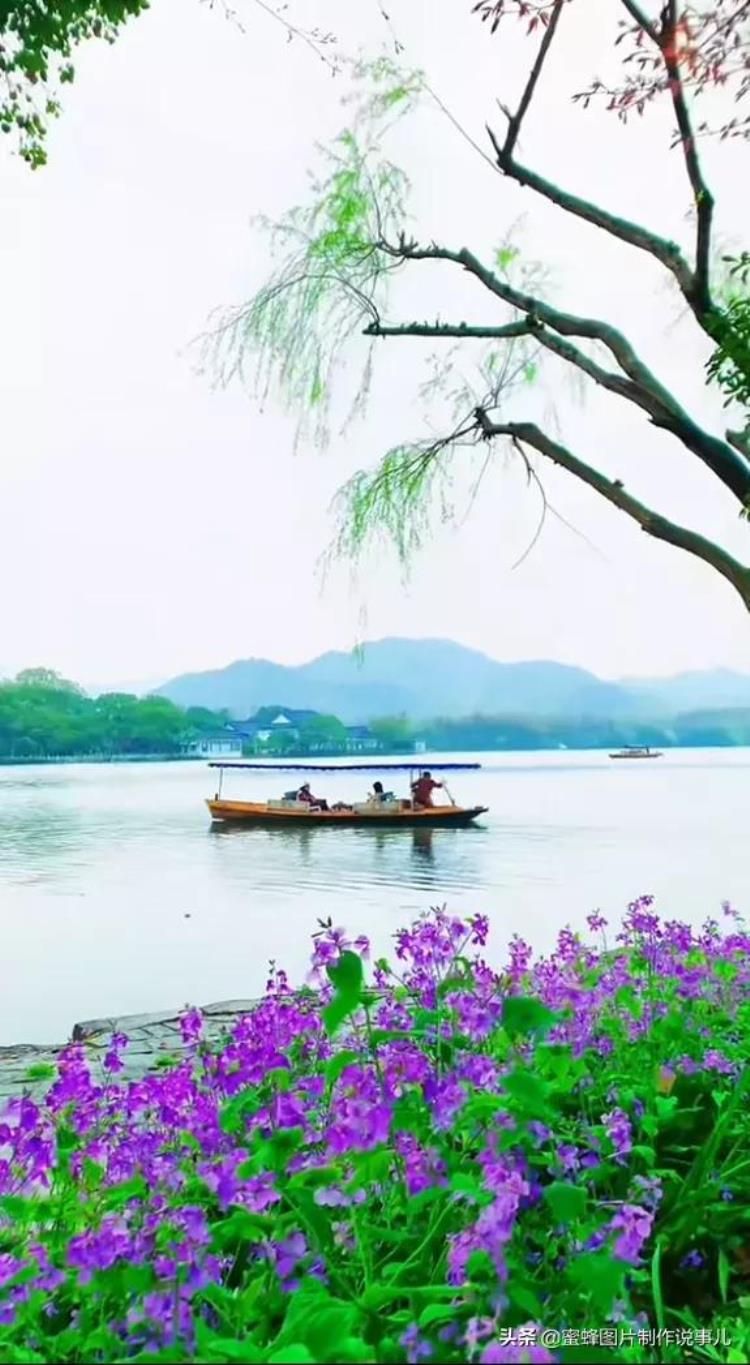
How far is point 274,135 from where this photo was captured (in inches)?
173

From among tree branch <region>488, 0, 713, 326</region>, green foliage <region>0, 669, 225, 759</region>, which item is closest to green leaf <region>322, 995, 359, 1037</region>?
tree branch <region>488, 0, 713, 326</region>

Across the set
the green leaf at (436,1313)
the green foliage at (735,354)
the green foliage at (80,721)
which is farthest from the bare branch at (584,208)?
the green foliage at (80,721)

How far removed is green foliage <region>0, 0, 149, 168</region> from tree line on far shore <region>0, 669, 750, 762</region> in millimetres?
5639

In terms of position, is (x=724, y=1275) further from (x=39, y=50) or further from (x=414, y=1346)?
(x=39, y=50)

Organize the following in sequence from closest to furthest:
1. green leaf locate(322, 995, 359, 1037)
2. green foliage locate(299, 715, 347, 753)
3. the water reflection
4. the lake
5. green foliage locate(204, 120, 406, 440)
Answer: green leaf locate(322, 995, 359, 1037) → green foliage locate(204, 120, 406, 440) → the lake → the water reflection → green foliage locate(299, 715, 347, 753)

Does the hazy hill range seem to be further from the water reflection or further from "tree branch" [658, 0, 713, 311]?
"tree branch" [658, 0, 713, 311]

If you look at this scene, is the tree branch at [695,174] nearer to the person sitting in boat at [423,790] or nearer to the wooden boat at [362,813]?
the wooden boat at [362,813]

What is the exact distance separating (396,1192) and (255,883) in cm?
644

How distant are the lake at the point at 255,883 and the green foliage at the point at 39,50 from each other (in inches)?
110

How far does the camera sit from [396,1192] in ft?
3.82

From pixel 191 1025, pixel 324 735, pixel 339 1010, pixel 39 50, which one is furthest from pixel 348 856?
pixel 339 1010

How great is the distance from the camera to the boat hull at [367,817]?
985cm

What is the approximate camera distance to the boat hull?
9.85 metres

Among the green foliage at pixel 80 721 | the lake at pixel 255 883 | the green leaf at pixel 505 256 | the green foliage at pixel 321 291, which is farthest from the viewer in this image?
the green foliage at pixel 80 721
